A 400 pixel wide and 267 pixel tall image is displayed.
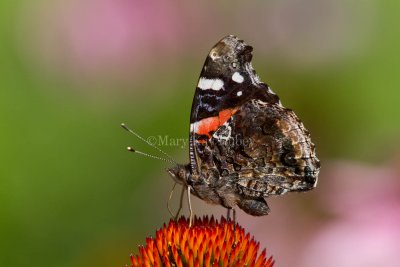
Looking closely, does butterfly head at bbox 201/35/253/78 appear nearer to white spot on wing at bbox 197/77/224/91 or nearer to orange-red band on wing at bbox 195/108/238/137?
white spot on wing at bbox 197/77/224/91

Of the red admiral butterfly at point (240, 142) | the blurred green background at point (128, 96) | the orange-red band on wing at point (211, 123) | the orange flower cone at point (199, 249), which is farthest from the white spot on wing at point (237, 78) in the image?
the blurred green background at point (128, 96)

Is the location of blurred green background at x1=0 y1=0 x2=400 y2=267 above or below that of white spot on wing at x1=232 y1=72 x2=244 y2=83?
above

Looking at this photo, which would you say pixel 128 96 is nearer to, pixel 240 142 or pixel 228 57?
pixel 228 57

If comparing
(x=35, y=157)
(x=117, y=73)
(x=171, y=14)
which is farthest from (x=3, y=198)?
(x=171, y=14)

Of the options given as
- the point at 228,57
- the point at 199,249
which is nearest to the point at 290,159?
the point at 228,57

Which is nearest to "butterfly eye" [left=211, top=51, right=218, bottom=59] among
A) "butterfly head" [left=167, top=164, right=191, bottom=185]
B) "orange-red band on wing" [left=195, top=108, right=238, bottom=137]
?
"orange-red band on wing" [left=195, top=108, right=238, bottom=137]

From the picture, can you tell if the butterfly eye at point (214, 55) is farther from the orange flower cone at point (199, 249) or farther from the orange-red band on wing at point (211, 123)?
the orange flower cone at point (199, 249)
